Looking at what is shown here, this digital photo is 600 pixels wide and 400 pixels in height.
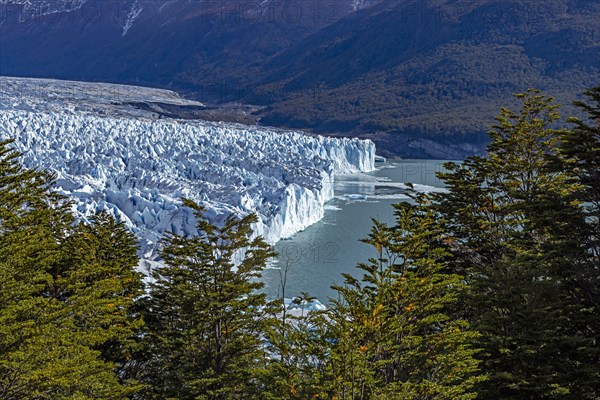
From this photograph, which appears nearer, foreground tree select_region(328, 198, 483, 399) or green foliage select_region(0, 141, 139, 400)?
foreground tree select_region(328, 198, 483, 399)

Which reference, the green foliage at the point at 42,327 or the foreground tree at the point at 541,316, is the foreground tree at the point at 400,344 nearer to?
the foreground tree at the point at 541,316

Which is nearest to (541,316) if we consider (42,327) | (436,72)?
(42,327)

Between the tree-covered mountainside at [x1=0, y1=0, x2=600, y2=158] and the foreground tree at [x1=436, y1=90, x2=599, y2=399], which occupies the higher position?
the tree-covered mountainside at [x1=0, y1=0, x2=600, y2=158]

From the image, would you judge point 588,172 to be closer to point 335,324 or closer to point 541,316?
point 541,316

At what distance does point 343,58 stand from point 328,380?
14541cm

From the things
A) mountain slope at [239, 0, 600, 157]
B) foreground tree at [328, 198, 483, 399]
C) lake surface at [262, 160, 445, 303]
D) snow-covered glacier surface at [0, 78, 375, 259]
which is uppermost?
mountain slope at [239, 0, 600, 157]

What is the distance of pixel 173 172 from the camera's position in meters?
29.5

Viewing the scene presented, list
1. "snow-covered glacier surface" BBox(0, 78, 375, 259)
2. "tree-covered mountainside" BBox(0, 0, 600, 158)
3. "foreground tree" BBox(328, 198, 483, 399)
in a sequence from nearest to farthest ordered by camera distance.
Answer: "foreground tree" BBox(328, 198, 483, 399), "snow-covered glacier surface" BBox(0, 78, 375, 259), "tree-covered mountainside" BBox(0, 0, 600, 158)

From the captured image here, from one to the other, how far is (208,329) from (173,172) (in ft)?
72.3

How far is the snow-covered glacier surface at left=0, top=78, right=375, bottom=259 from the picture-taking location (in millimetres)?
20859

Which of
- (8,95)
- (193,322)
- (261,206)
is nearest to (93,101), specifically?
(8,95)

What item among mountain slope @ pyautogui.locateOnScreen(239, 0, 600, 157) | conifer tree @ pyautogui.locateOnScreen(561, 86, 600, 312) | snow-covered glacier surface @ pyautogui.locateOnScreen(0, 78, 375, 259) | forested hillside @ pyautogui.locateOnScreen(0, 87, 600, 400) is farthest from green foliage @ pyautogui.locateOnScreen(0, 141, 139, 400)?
mountain slope @ pyautogui.locateOnScreen(239, 0, 600, 157)

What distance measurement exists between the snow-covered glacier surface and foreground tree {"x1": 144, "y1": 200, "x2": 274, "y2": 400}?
5741 mm

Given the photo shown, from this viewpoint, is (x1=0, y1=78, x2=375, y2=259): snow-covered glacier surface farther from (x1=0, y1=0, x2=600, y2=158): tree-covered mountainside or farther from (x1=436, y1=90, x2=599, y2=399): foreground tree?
(x1=0, y1=0, x2=600, y2=158): tree-covered mountainside
